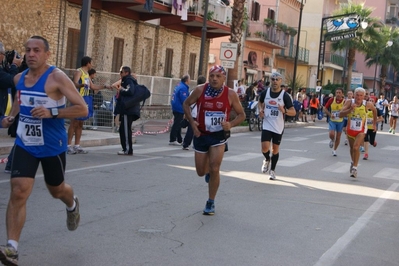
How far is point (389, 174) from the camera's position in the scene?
1598 centimetres

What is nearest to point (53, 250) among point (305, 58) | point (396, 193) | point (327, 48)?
point (396, 193)

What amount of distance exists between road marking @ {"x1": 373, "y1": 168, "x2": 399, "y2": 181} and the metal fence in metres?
7.50

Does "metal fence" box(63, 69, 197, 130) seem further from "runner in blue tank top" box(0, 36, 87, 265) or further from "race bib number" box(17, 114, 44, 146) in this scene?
"race bib number" box(17, 114, 44, 146)

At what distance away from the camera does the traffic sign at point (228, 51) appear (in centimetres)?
2808

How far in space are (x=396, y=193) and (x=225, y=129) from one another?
16.2ft

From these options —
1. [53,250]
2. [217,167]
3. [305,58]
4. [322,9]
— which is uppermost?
[322,9]

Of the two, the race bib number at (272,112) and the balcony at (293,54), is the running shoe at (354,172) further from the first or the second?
the balcony at (293,54)

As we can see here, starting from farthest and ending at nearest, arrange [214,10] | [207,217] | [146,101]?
[214,10], [146,101], [207,217]

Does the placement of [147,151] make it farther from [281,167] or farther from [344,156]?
[344,156]

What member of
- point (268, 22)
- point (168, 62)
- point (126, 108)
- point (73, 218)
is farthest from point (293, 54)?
point (73, 218)

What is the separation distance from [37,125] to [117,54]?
24336 millimetres

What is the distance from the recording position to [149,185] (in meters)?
11.5

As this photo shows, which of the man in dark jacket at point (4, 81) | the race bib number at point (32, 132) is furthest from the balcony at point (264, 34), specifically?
the race bib number at point (32, 132)

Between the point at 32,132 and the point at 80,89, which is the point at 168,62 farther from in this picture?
the point at 32,132
